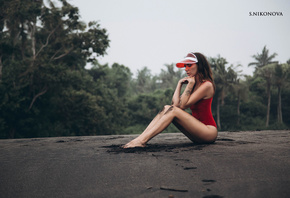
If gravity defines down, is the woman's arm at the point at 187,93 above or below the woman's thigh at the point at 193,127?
above

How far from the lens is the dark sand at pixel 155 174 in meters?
2.13

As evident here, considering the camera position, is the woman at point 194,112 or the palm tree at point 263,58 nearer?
the woman at point 194,112

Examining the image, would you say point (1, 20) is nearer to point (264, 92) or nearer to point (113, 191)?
point (113, 191)

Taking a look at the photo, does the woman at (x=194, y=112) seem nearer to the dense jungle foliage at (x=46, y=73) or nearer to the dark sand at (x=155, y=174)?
the dark sand at (x=155, y=174)

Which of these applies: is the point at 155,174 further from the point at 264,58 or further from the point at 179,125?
the point at 264,58


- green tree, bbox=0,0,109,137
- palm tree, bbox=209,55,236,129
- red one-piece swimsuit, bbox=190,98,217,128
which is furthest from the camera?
palm tree, bbox=209,55,236,129

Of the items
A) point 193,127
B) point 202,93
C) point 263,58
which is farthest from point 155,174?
point 263,58

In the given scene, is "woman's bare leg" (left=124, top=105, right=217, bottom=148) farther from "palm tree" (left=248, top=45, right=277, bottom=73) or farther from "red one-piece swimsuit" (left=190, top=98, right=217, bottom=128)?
"palm tree" (left=248, top=45, right=277, bottom=73)

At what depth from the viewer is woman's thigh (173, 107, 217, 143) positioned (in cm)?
365

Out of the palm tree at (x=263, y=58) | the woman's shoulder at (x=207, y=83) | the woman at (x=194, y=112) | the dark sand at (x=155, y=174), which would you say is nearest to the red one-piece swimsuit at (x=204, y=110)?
the woman at (x=194, y=112)

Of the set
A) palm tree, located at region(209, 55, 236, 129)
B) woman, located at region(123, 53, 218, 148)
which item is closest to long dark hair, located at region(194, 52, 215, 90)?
woman, located at region(123, 53, 218, 148)

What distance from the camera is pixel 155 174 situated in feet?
8.32

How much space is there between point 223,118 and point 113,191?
32862 millimetres

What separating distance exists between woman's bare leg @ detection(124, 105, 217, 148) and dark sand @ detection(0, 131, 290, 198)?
0.98 ft
